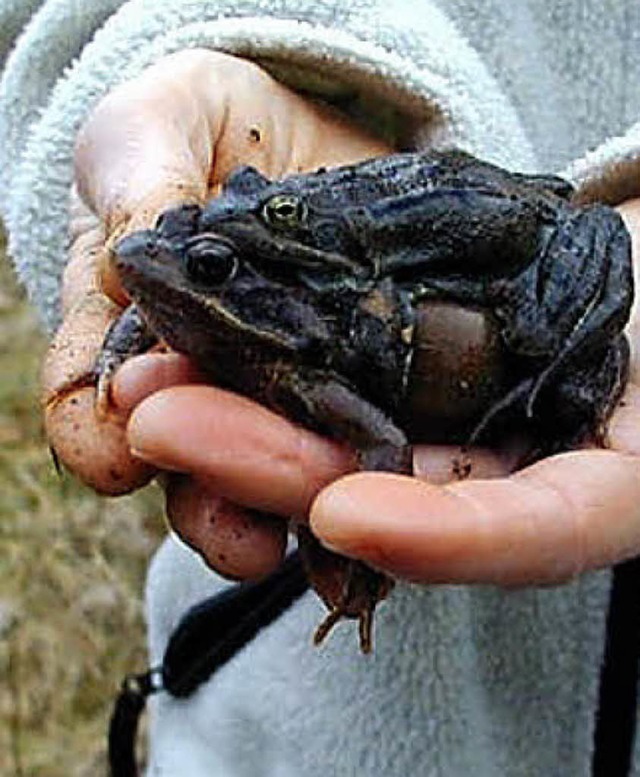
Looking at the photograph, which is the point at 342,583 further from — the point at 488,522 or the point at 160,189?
the point at 160,189

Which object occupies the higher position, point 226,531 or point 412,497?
point 412,497

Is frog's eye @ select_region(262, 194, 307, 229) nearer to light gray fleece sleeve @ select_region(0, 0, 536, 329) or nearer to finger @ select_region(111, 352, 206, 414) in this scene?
finger @ select_region(111, 352, 206, 414)

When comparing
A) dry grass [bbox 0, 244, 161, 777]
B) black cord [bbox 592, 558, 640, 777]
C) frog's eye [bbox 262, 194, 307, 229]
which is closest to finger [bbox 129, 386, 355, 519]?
frog's eye [bbox 262, 194, 307, 229]

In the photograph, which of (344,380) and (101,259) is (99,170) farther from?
(344,380)

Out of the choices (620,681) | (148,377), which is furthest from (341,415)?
(620,681)

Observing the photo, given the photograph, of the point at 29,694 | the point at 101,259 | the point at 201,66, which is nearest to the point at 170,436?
the point at 101,259

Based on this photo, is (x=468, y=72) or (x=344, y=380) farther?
(x=468, y=72)
